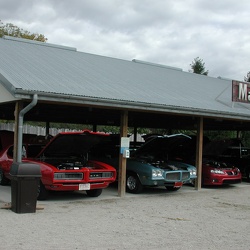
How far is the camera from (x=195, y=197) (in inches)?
496

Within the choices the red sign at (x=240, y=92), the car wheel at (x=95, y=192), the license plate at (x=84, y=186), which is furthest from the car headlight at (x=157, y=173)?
the red sign at (x=240, y=92)

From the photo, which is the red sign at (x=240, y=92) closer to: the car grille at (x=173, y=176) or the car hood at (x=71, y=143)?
the car grille at (x=173, y=176)

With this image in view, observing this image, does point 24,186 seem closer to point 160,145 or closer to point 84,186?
point 84,186

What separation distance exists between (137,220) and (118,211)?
1.13 meters

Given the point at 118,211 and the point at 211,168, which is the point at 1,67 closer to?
the point at 118,211

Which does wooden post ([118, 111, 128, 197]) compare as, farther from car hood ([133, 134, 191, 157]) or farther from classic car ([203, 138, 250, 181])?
classic car ([203, 138, 250, 181])

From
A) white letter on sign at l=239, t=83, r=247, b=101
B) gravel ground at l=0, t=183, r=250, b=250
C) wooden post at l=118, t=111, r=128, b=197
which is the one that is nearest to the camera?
gravel ground at l=0, t=183, r=250, b=250

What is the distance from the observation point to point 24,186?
884 centimetres

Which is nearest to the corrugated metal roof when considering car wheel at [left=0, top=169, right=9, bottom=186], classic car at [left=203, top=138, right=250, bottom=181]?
classic car at [left=203, top=138, right=250, bottom=181]

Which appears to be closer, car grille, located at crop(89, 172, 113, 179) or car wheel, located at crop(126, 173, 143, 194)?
car grille, located at crop(89, 172, 113, 179)

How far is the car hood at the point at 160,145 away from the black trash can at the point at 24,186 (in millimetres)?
5904

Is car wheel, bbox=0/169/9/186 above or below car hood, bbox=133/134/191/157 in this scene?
below

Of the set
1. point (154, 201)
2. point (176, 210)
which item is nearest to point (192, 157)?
point (154, 201)

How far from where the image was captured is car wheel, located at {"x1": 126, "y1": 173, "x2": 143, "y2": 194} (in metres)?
12.6
